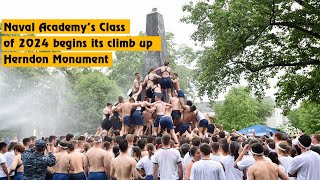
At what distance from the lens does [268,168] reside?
6.25m

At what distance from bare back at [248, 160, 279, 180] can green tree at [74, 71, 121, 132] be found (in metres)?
50.3

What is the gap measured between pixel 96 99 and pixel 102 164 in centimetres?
4836

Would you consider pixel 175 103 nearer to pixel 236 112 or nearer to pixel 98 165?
pixel 98 165

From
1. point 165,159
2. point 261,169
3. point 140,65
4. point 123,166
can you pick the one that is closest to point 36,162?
point 123,166

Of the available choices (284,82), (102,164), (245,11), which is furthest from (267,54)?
(102,164)

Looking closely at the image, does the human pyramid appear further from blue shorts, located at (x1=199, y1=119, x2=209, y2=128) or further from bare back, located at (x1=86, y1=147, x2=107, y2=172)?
bare back, located at (x1=86, y1=147, x2=107, y2=172)

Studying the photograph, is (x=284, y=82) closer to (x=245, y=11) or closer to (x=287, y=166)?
(x=245, y=11)

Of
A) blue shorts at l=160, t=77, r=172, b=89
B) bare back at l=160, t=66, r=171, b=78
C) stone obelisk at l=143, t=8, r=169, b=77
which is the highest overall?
stone obelisk at l=143, t=8, r=169, b=77

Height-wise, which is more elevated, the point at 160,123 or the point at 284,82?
the point at 284,82

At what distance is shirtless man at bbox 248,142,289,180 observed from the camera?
6.20 metres

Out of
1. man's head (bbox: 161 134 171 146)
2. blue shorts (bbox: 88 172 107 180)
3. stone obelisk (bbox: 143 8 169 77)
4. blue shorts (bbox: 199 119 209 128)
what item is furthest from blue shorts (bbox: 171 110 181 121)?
man's head (bbox: 161 134 171 146)

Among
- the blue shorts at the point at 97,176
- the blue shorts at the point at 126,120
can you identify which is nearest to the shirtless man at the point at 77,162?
the blue shorts at the point at 97,176

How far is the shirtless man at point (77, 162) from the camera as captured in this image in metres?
10.0

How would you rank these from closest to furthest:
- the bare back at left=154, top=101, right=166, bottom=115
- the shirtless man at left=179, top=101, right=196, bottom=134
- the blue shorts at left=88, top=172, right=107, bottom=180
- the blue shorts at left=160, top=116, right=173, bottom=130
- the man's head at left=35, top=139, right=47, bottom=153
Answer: the man's head at left=35, top=139, right=47, bottom=153, the blue shorts at left=88, top=172, right=107, bottom=180, the blue shorts at left=160, top=116, right=173, bottom=130, the bare back at left=154, top=101, right=166, bottom=115, the shirtless man at left=179, top=101, right=196, bottom=134
